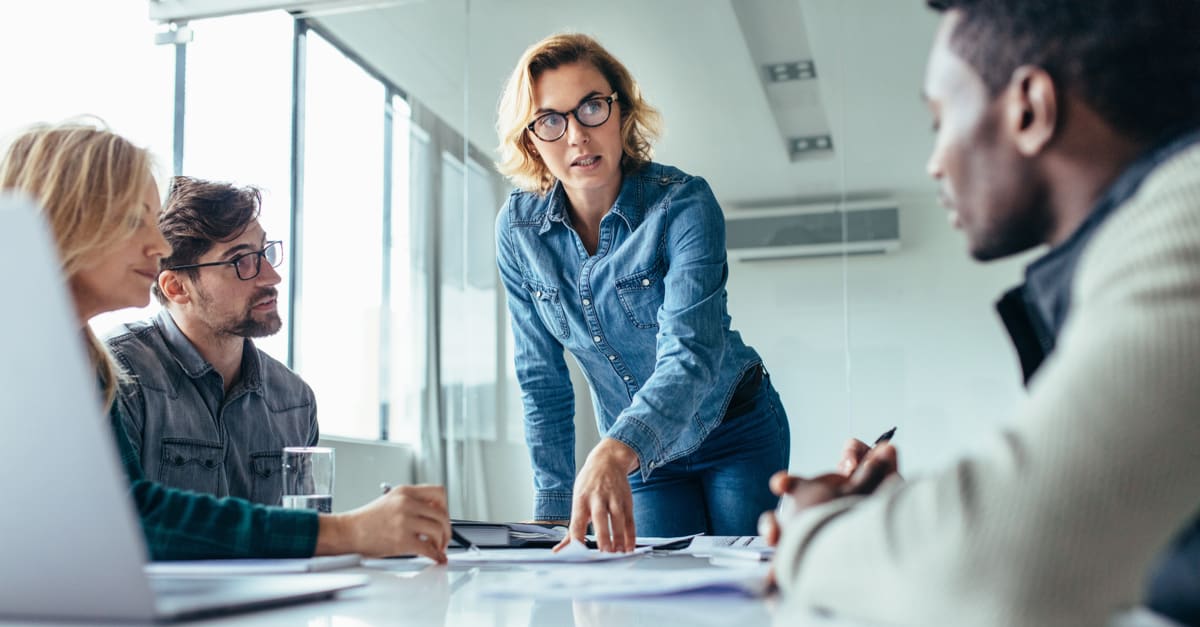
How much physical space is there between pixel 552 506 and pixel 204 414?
651 millimetres

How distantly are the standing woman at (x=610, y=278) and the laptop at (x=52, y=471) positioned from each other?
3.95 feet

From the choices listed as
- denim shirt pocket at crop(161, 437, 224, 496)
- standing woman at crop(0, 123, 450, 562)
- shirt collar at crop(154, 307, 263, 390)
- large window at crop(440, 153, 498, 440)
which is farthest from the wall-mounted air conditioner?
standing woman at crop(0, 123, 450, 562)

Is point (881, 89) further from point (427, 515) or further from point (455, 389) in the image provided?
point (427, 515)

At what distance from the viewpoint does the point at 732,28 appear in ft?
→ 13.0

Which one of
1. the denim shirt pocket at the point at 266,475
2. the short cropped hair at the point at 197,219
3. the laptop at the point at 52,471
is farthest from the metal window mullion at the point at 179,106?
the laptop at the point at 52,471

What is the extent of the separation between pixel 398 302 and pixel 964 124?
3820mm


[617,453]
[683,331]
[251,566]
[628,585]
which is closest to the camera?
[628,585]

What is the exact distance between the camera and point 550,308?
194cm

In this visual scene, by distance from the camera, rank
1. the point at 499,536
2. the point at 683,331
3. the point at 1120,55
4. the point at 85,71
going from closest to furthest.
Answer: the point at 1120,55, the point at 499,536, the point at 683,331, the point at 85,71

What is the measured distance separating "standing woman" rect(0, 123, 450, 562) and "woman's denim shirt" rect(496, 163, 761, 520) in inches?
24.4

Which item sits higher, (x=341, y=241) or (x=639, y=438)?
(x=341, y=241)

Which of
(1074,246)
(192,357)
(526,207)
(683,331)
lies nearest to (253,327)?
(192,357)

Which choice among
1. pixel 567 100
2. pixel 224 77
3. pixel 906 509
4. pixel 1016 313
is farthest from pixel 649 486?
pixel 224 77

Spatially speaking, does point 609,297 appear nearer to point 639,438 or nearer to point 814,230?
point 639,438
